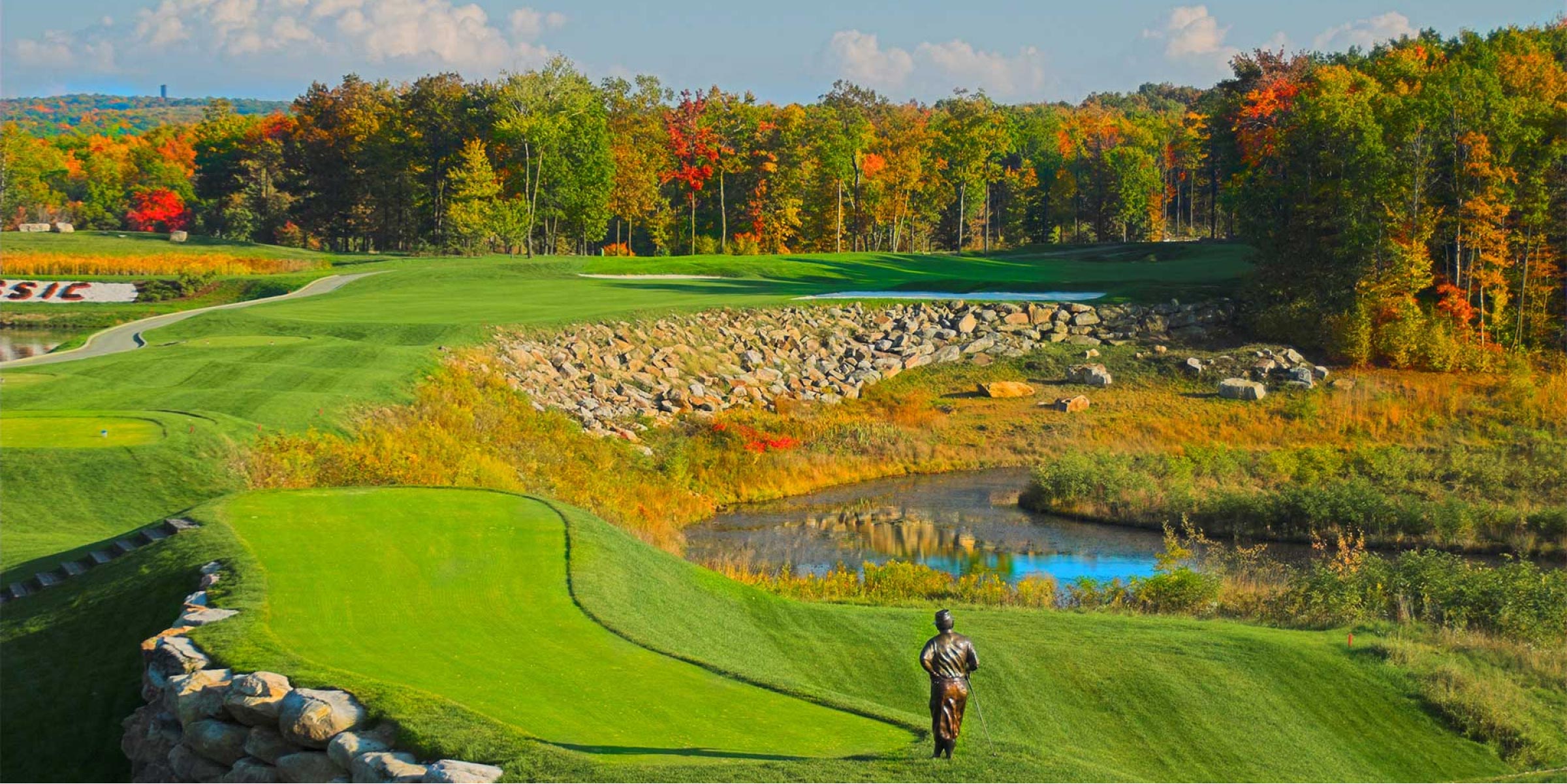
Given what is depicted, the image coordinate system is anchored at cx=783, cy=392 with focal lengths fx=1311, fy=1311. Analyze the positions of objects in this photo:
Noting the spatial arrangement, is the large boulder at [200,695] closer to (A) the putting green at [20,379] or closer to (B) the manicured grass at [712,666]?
(B) the manicured grass at [712,666]

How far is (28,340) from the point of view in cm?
4969

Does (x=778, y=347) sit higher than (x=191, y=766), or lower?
higher

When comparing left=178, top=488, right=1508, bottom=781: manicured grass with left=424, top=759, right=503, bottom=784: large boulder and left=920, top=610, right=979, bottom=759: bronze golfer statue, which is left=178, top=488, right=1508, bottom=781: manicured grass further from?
left=920, top=610, right=979, bottom=759: bronze golfer statue

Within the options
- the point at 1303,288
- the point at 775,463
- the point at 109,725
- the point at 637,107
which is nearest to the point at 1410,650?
the point at 109,725

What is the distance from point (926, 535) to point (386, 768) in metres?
20.6

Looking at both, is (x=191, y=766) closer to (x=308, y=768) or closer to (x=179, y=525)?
(x=308, y=768)

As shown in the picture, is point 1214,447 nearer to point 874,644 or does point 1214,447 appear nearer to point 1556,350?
point 1556,350

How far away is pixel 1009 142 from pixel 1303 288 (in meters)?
35.3

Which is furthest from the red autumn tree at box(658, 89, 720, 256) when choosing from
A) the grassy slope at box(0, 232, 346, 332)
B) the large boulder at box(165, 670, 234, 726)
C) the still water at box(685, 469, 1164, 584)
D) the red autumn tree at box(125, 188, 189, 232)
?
the large boulder at box(165, 670, 234, 726)

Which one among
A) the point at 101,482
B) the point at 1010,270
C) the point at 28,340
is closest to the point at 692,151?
the point at 1010,270

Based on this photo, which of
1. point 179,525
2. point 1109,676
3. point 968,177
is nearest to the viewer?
point 1109,676

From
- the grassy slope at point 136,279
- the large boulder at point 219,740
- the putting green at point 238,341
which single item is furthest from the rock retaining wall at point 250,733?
the grassy slope at point 136,279

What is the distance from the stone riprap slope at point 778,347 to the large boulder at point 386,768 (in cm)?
2447

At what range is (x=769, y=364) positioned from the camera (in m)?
44.4
